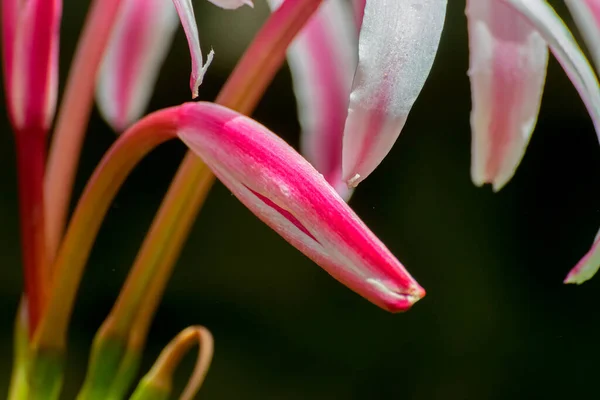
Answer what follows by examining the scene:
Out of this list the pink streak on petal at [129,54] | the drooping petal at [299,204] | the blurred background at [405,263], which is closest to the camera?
the drooping petal at [299,204]

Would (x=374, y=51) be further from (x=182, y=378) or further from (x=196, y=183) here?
(x=182, y=378)

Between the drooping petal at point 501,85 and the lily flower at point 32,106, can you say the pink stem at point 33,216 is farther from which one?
the drooping petal at point 501,85

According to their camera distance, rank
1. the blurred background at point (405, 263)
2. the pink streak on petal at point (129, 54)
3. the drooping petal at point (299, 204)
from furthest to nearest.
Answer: the blurred background at point (405, 263)
the pink streak on petal at point (129, 54)
the drooping petal at point (299, 204)

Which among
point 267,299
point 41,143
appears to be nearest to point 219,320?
point 267,299

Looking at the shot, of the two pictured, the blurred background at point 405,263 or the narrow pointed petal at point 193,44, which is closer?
the narrow pointed petal at point 193,44

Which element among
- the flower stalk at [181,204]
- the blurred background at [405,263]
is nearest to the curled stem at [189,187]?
the flower stalk at [181,204]

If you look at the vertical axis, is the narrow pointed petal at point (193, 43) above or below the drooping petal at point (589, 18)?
below

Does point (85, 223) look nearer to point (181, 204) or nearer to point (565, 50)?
point (181, 204)

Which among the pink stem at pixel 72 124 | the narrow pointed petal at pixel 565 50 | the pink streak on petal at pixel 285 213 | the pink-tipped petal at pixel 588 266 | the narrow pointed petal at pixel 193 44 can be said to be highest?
the narrow pointed petal at pixel 565 50
